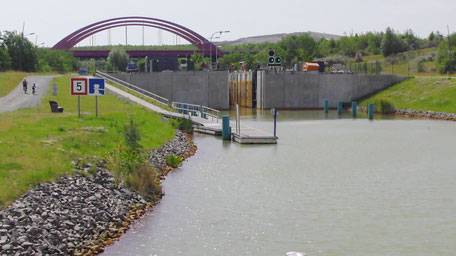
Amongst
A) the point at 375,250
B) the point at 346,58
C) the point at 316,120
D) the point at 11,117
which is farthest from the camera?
the point at 346,58

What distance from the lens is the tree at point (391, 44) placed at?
15388 centimetres

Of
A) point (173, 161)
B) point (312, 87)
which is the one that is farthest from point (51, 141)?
point (312, 87)

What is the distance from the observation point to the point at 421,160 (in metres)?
36.1

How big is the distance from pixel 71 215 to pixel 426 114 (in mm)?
58063

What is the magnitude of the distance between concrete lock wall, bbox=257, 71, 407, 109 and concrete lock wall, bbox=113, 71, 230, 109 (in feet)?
21.9

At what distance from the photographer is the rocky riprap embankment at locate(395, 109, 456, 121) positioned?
65.7 metres

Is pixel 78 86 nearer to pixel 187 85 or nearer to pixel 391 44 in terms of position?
Result: pixel 187 85

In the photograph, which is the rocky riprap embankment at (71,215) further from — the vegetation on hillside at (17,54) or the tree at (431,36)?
the tree at (431,36)

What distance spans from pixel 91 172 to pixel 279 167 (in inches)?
485

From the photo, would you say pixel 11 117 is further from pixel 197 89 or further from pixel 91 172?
pixel 197 89

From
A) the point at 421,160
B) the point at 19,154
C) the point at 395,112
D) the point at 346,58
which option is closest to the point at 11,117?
the point at 19,154

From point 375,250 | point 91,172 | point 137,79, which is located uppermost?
point 137,79

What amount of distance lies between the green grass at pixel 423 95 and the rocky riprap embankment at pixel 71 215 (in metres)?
52.2

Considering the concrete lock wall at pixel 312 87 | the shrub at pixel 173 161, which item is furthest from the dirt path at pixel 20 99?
the concrete lock wall at pixel 312 87
